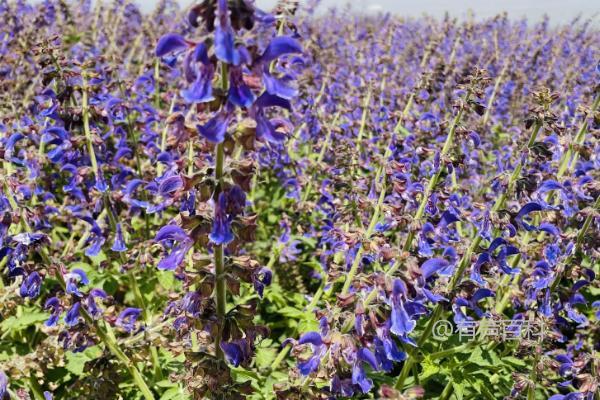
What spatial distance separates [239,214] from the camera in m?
2.51

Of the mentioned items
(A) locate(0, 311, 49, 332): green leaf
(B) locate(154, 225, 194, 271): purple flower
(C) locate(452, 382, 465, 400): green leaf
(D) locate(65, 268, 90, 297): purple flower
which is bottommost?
(A) locate(0, 311, 49, 332): green leaf

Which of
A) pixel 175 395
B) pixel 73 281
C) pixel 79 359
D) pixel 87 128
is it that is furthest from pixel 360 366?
pixel 87 128

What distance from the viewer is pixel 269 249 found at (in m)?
6.36

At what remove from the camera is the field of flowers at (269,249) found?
7.79 feet

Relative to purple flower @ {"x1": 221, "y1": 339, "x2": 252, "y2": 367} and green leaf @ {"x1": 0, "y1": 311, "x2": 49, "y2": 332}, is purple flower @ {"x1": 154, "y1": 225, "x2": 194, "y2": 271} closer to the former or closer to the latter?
purple flower @ {"x1": 221, "y1": 339, "x2": 252, "y2": 367}

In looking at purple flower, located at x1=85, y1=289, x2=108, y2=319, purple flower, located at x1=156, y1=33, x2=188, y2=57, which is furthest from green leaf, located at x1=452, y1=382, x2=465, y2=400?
purple flower, located at x1=156, y1=33, x2=188, y2=57

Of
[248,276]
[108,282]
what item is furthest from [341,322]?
[108,282]

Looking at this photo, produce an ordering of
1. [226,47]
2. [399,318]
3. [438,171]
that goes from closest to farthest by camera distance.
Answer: [226,47] < [399,318] < [438,171]

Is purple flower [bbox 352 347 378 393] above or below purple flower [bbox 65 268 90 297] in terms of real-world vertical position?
above

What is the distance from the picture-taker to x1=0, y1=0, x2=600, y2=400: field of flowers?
237cm

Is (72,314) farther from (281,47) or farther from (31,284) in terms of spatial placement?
(281,47)

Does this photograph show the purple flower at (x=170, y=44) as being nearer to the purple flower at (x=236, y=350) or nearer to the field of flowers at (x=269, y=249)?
the field of flowers at (x=269, y=249)

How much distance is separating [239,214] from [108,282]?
2979 millimetres

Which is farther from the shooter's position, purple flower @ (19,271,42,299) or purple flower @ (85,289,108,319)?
purple flower @ (85,289,108,319)
